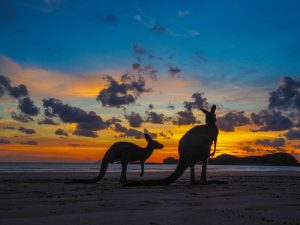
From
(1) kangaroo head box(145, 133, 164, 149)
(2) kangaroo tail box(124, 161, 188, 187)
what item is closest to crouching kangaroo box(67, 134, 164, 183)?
(1) kangaroo head box(145, 133, 164, 149)

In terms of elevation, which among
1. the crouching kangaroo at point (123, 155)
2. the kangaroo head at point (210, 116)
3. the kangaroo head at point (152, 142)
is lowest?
the crouching kangaroo at point (123, 155)

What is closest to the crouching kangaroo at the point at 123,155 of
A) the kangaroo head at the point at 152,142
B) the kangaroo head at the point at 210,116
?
the kangaroo head at the point at 152,142

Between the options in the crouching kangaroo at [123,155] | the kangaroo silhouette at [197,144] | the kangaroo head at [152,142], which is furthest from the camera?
the kangaroo head at [152,142]

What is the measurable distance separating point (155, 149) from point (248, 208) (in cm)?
1428

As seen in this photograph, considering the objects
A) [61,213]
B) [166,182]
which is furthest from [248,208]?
[166,182]

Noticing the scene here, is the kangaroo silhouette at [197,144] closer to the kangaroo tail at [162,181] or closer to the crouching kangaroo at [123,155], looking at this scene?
the kangaroo tail at [162,181]

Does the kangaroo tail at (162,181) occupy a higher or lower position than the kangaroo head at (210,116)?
lower

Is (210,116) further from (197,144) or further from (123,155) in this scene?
(123,155)

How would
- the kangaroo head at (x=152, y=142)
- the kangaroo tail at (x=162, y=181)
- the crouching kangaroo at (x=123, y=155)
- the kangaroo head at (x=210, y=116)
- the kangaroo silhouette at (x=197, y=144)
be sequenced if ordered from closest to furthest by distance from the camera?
the kangaroo tail at (x=162, y=181) < the kangaroo silhouette at (x=197, y=144) < the kangaroo head at (x=210, y=116) < the crouching kangaroo at (x=123, y=155) < the kangaroo head at (x=152, y=142)

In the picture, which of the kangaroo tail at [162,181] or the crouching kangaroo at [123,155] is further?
the crouching kangaroo at [123,155]

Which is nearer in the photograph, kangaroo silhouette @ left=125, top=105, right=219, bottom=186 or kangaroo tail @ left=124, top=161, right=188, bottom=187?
kangaroo tail @ left=124, top=161, right=188, bottom=187

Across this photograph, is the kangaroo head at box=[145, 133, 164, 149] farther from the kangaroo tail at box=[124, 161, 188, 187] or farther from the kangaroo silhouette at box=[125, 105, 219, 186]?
the kangaroo tail at box=[124, 161, 188, 187]

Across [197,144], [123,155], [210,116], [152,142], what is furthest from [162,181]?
[152,142]

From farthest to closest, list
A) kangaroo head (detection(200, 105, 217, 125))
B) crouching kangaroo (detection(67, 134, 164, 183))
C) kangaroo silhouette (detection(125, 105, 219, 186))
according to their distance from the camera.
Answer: crouching kangaroo (detection(67, 134, 164, 183)), kangaroo head (detection(200, 105, 217, 125)), kangaroo silhouette (detection(125, 105, 219, 186))
